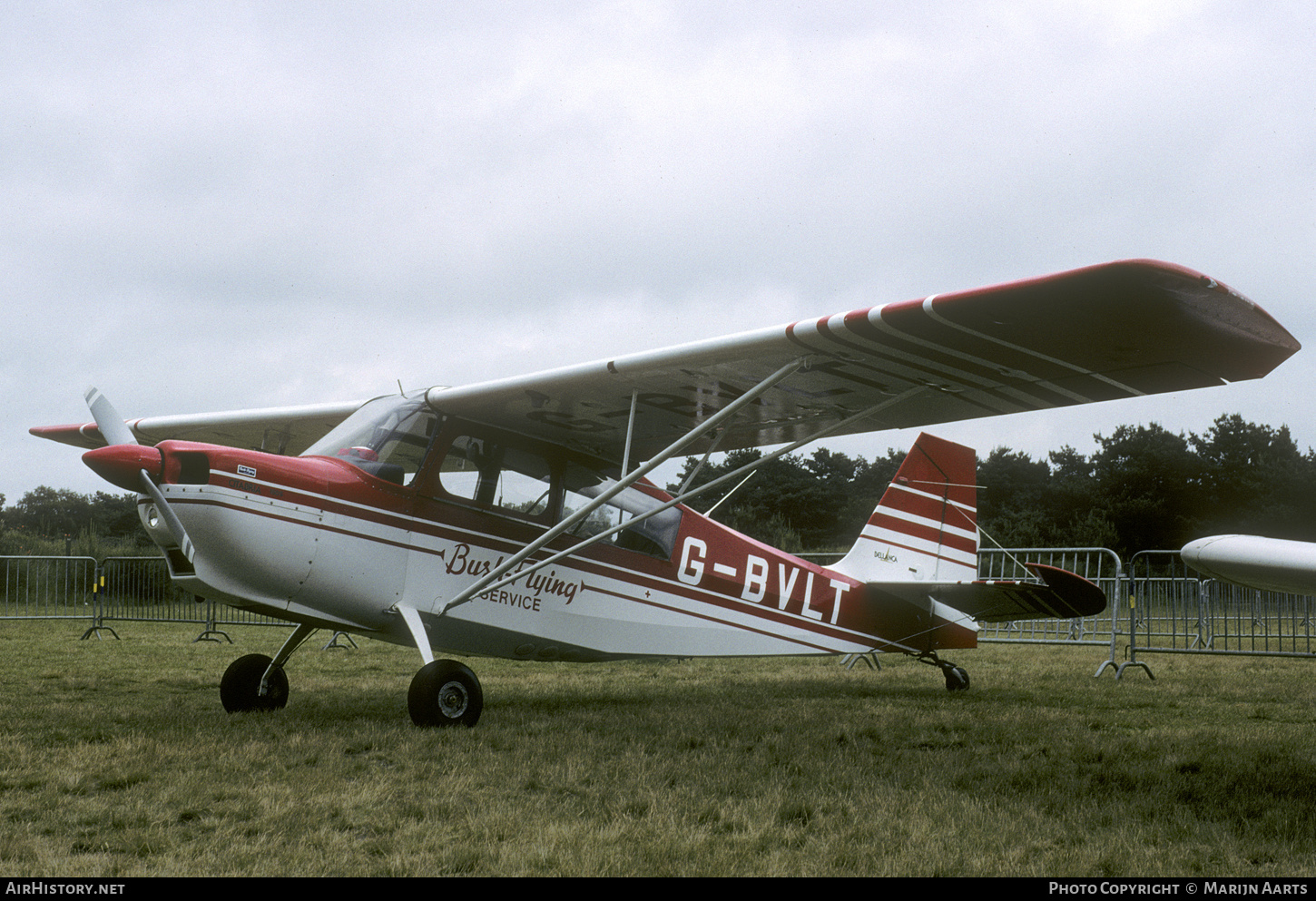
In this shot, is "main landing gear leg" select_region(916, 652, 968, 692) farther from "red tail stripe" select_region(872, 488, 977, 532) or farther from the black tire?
"red tail stripe" select_region(872, 488, 977, 532)

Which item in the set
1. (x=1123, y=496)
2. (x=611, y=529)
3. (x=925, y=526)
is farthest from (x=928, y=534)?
(x=1123, y=496)

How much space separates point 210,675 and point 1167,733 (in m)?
7.87

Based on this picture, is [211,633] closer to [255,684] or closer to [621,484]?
[255,684]

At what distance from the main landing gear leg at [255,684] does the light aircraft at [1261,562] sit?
5034 millimetres

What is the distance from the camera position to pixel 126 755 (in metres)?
4.38

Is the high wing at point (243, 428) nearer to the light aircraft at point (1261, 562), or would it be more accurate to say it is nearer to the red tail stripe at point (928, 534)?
the red tail stripe at point (928, 534)

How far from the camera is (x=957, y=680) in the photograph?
800cm

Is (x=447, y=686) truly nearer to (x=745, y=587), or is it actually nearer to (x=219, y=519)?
(x=219, y=519)

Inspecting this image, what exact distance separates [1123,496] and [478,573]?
5224 centimetres

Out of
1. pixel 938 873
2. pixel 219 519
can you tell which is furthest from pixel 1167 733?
pixel 219 519

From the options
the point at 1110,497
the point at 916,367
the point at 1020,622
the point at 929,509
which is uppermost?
the point at 1110,497

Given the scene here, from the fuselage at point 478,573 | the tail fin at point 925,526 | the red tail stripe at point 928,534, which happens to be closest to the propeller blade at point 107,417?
the fuselage at point 478,573

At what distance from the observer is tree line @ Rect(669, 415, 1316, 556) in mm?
48250

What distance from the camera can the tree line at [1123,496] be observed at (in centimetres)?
4825
